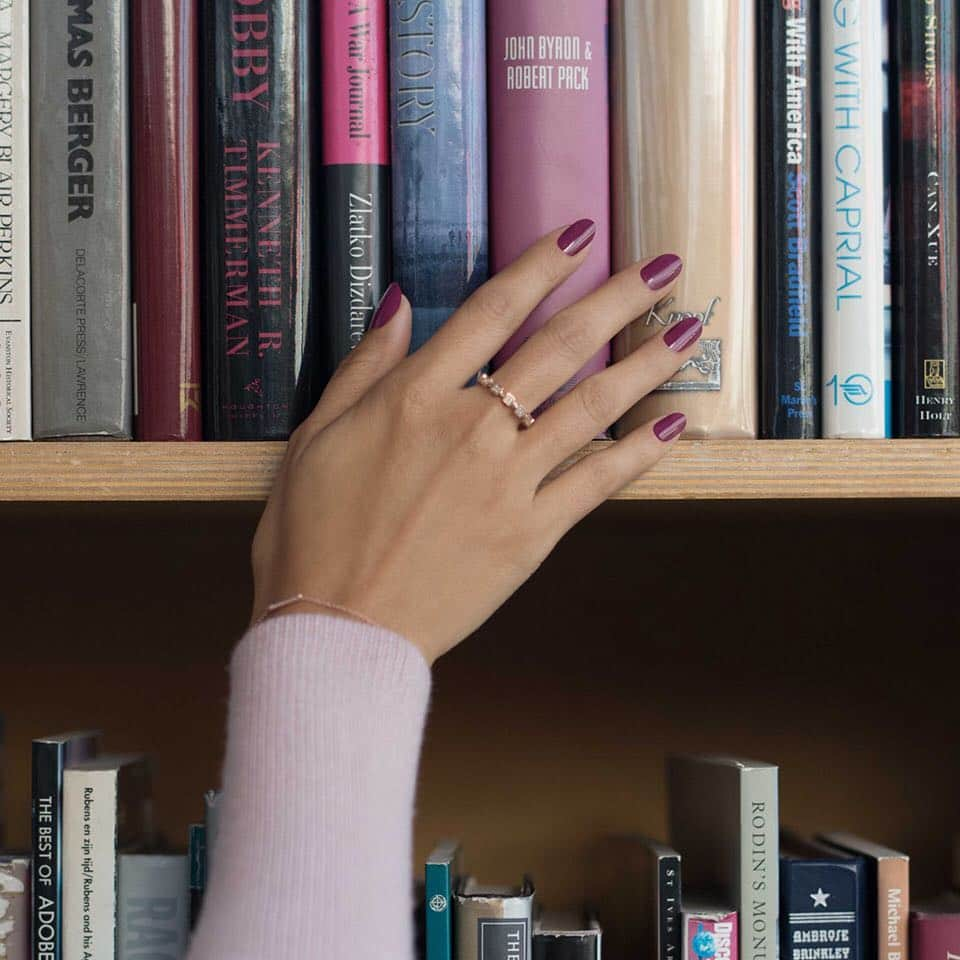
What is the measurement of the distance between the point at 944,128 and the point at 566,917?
1.77ft

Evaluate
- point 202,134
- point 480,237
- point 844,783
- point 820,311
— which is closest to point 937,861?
point 844,783

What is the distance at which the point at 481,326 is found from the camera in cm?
53

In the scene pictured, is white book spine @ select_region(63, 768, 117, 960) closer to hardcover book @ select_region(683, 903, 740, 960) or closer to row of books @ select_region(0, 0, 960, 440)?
row of books @ select_region(0, 0, 960, 440)

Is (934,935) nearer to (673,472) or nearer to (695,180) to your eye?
(673,472)

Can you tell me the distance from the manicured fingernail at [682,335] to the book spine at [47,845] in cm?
42

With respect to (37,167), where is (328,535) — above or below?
below

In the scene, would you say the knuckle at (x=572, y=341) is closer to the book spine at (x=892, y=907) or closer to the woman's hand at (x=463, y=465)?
the woman's hand at (x=463, y=465)

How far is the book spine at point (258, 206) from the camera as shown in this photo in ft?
1.82

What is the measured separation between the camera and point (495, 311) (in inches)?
20.9

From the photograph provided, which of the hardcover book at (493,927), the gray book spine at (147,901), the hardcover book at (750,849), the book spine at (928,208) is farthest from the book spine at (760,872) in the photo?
the gray book spine at (147,901)

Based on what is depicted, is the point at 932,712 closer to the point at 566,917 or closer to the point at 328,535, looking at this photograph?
the point at 566,917

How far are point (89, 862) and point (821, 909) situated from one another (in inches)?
17.0

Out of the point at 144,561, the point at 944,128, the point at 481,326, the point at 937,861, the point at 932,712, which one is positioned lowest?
the point at 937,861

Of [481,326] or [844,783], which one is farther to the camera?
[844,783]
